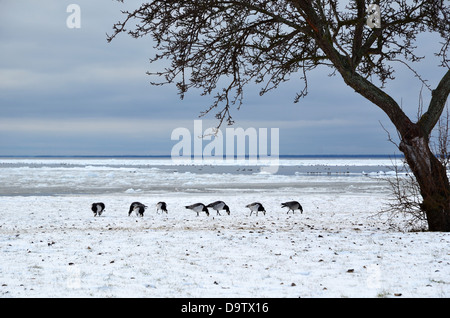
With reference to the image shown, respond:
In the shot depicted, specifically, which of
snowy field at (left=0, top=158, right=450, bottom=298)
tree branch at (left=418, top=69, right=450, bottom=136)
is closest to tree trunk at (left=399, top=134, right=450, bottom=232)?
tree branch at (left=418, top=69, right=450, bottom=136)

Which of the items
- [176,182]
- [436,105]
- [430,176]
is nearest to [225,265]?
[430,176]

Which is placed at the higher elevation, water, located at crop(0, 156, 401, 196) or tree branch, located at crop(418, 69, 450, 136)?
tree branch, located at crop(418, 69, 450, 136)

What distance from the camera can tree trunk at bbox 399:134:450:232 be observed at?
38.5ft

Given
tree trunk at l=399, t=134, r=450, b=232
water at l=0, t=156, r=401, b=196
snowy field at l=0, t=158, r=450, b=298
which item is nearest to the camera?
snowy field at l=0, t=158, r=450, b=298

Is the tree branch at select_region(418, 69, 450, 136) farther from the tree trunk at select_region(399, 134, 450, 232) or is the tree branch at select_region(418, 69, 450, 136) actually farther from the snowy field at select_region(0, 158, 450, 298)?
the snowy field at select_region(0, 158, 450, 298)

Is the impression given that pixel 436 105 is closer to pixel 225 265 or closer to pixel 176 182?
pixel 225 265

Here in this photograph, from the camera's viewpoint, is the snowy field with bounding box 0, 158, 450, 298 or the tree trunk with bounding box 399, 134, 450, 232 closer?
the snowy field with bounding box 0, 158, 450, 298

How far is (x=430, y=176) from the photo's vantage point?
38.4ft

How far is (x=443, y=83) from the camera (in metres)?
12.1

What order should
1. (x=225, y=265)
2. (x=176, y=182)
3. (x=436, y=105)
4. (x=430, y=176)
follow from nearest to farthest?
(x=225, y=265)
(x=430, y=176)
(x=436, y=105)
(x=176, y=182)

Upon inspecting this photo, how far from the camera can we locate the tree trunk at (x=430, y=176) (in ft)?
38.5

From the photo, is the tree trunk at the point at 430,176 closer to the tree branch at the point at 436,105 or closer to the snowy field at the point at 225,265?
the tree branch at the point at 436,105

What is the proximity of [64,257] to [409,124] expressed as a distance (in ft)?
29.9
